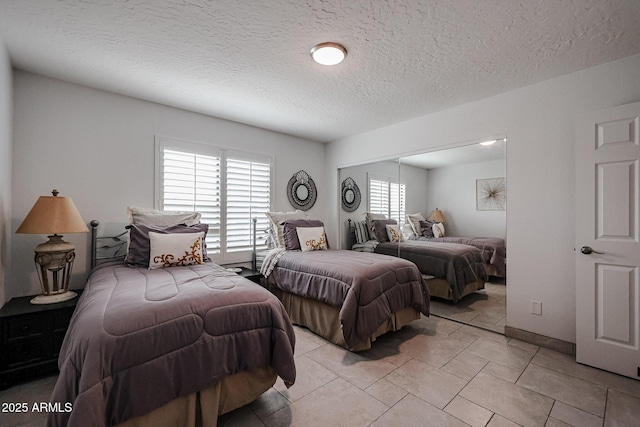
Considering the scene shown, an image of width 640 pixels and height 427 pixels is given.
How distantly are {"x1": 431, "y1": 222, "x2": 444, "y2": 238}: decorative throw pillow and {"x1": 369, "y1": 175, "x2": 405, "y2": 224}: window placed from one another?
1.48 ft

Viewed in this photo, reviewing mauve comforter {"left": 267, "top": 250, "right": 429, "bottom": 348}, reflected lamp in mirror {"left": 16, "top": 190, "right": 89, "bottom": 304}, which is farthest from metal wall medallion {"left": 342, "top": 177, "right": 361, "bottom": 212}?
reflected lamp in mirror {"left": 16, "top": 190, "right": 89, "bottom": 304}

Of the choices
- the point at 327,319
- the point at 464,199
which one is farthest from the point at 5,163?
the point at 464,199

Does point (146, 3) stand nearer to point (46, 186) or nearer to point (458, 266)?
point (46, 186)

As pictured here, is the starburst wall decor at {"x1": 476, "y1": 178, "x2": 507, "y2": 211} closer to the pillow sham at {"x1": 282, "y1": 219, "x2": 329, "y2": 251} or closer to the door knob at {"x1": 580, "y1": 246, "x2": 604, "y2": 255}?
the door knob at {"x1": 580, "y1": 246, "x2": 604, "y2": 255}

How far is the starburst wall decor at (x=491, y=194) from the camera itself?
2912 mm

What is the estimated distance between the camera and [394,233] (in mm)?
3953

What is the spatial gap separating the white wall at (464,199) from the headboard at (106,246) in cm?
362

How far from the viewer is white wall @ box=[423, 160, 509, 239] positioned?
9.82ft

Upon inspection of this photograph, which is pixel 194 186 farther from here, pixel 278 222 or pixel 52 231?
pixel 52 231

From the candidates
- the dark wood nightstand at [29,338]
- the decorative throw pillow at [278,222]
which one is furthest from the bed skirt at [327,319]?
the dark wood nightstand at [29,338]

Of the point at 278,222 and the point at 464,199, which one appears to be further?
the point at 278,222

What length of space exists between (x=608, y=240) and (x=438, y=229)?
1.59m

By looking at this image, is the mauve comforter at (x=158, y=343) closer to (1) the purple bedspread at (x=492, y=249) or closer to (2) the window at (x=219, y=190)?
(2) the window at (x=219, y=190)

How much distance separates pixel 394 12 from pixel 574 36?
1.36 m
